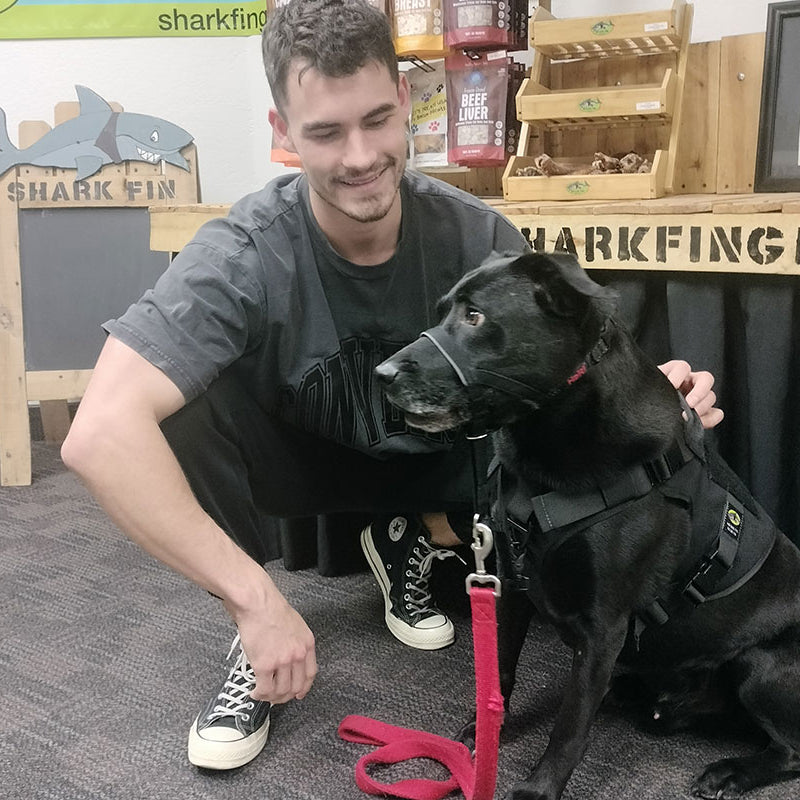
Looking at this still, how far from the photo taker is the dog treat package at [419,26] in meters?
1.91

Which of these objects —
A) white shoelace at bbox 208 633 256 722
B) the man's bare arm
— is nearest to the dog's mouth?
the man's bare arm

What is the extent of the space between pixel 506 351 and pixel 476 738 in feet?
1.55

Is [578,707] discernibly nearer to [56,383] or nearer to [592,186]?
[592,186]

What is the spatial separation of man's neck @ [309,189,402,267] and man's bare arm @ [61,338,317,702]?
406 millimetres

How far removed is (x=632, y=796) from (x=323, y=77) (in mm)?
1102

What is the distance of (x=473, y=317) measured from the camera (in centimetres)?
103

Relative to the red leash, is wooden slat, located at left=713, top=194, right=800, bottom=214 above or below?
above

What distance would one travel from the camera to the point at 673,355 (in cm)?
156

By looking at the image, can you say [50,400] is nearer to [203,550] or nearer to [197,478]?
[197,478]

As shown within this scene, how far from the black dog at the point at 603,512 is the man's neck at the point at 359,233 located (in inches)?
13.3

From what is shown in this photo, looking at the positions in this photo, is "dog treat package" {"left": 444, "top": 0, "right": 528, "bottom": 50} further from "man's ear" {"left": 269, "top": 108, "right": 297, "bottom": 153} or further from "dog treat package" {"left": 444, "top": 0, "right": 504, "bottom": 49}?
"man's ear" {"left": 269, "top": 108, "right": 297, "bottom": 153}

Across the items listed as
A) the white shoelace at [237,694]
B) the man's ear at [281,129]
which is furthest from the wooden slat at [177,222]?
the white shoelace at [237,694]

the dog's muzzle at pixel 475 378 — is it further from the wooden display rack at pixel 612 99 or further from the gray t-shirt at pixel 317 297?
the wooden display rack at pixel 612 99

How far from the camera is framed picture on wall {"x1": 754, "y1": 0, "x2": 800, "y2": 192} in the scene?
171 centimetres
